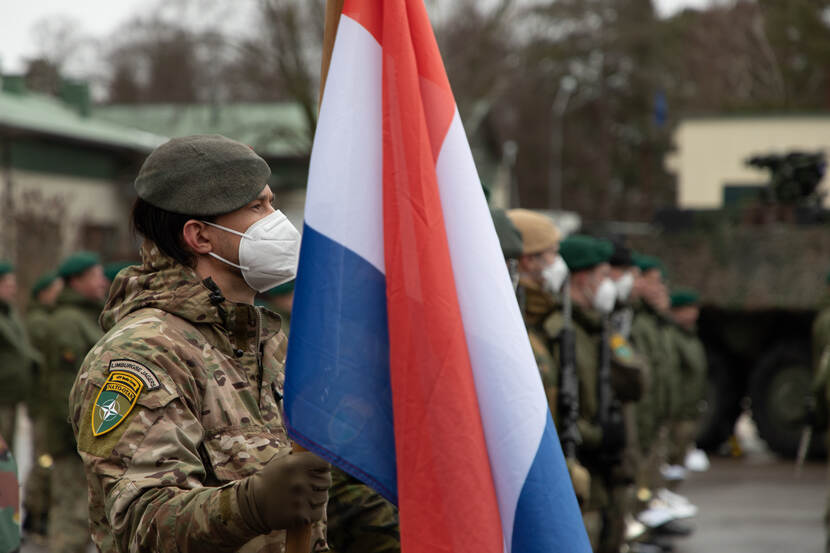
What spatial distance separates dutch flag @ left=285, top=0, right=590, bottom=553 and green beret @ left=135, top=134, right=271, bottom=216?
0.22m

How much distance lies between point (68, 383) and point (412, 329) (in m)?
6.01

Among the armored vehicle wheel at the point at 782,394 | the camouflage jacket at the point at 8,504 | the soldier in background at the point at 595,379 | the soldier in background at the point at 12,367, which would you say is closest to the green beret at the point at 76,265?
the soldier in background at the point at 12,367

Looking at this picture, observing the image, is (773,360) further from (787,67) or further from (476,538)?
(787,67)

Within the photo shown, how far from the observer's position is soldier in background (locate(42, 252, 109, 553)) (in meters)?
7.48

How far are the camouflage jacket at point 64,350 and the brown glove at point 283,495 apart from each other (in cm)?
589

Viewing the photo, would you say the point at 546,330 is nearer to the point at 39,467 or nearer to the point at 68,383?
the point at 68,383

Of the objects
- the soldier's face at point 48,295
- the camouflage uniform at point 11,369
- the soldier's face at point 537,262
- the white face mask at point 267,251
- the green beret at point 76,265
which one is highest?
the white face mask at point 267,251

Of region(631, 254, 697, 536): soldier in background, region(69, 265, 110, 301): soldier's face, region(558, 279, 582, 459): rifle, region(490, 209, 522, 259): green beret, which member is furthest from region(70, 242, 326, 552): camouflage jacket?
region(631, 254, 697, 536): soldier in background

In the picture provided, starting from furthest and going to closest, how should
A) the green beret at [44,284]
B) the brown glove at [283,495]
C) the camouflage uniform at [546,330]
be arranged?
the green beret at [44,284]
the camouflage uniform at [546,330]
the brown glove at [283,495]

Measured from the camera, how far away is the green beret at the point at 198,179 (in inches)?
103

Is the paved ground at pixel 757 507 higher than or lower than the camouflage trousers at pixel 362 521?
lower

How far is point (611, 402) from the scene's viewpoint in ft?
20.1

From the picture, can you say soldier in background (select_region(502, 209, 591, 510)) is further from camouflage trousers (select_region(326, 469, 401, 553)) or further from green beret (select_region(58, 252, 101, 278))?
green beret (select_region(58, 252, 101, 278))

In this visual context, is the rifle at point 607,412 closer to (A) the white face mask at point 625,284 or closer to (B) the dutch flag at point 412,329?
(A) the white face mask at point 625,284
